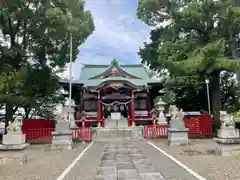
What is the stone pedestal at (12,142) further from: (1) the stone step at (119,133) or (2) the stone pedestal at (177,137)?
(1) the stone step at (119,133)

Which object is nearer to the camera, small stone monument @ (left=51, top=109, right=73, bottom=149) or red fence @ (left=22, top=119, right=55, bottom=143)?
small stone monument @ (left=51, top=109, right=73, bottom=149)

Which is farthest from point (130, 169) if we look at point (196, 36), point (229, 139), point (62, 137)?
point (196, 36)

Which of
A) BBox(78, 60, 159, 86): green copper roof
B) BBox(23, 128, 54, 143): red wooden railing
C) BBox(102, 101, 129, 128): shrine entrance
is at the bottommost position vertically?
BBox(23, 128, 54, 143): red wooden railing

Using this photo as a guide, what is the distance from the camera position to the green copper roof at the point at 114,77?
27531 mm

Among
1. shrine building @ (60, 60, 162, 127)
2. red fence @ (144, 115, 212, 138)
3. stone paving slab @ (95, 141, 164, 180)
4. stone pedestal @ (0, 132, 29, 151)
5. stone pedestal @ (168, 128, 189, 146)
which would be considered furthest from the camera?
shrine building @ (60, 60, 162, 127)

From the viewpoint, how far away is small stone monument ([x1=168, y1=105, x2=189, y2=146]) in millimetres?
12961

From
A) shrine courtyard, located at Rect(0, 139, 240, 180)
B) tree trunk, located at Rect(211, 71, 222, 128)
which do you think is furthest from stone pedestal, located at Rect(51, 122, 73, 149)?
tree trunk, located at Rect(211, 71, 222, 128)

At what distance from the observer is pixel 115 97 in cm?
2639

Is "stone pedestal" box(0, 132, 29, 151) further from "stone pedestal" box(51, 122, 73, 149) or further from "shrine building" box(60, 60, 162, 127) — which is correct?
"shrine building" box(60, 60, 162, 127)

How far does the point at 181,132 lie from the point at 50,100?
634 inches

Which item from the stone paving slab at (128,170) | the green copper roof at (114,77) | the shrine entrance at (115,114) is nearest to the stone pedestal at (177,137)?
the stone paving slab at (128,170)

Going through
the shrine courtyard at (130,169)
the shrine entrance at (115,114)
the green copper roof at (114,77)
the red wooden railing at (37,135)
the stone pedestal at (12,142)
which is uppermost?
the green copper roof at (114,77)

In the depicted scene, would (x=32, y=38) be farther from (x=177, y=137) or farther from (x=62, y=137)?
(x=177, y=137)

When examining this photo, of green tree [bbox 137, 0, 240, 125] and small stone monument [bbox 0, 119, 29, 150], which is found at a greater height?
green tree [bbox 137, 0, 240, 125]
